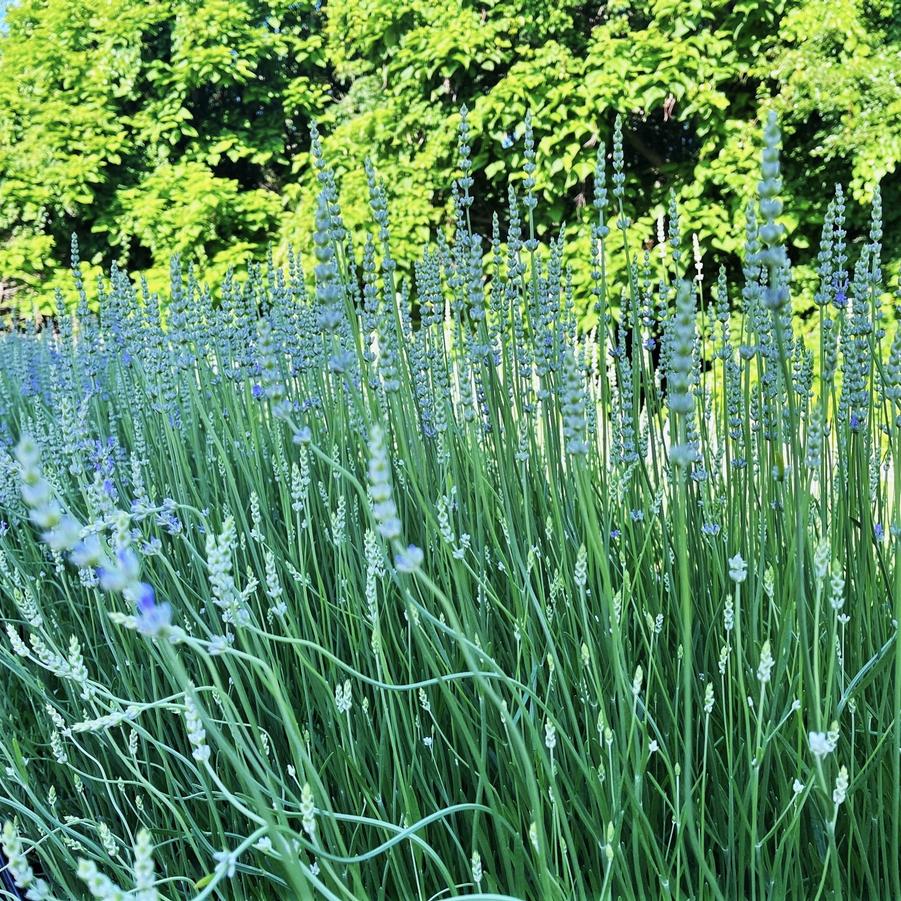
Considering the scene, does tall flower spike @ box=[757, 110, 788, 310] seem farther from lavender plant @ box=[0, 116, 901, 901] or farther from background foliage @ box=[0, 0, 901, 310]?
background foliage @ box=[0, 0, 901, 310]

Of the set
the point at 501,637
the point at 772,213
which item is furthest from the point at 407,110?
the point at 772,213

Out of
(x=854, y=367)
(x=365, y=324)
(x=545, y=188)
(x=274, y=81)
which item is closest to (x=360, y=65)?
(x=274, y=81)

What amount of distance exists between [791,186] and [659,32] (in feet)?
5.53

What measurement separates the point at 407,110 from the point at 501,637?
25.5ft

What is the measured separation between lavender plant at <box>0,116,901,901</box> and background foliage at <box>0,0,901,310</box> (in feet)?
12.3

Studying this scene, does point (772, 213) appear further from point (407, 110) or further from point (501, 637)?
point (407, 110)

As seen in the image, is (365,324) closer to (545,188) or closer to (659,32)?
(545,188)

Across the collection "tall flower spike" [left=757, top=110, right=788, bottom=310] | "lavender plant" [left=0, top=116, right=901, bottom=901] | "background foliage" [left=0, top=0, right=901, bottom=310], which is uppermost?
"background foliage" [left=0, top=0, right=901, bottom=310]

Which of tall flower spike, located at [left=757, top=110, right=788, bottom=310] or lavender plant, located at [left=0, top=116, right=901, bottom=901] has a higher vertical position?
tall flower spike, located at [left=757, top=110, right=788, bottom=310]

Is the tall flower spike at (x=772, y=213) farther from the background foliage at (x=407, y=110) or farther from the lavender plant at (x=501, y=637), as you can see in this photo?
the background foliage at (x=407, y=110)

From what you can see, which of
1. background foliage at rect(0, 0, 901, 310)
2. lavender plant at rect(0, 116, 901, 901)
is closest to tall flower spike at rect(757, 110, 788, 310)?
lavender plant at rect(0, 116, 901, 901)

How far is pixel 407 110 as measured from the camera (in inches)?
343

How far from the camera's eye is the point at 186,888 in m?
1.78

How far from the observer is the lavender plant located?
1154mm
